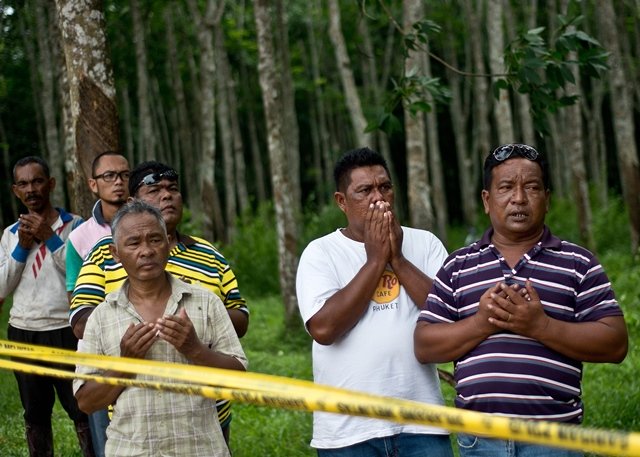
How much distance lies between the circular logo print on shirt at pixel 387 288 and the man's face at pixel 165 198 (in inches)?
43.2

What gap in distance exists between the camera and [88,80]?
5387 mm

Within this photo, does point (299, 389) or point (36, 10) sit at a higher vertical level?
point (36, 10)

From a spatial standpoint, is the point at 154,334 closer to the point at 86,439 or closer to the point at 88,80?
the point at 86,439

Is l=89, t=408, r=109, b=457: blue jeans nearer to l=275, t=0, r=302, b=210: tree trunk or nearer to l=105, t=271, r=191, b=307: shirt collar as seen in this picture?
l=105, t=271, r=191, b=307: shirt collar

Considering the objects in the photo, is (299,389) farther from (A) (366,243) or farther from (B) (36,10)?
(B) (36,10)

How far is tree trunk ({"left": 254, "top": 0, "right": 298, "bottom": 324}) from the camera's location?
10.8m

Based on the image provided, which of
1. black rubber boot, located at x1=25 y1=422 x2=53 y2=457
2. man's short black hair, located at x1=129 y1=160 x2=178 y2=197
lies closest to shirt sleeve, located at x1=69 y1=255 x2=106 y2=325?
man's short black hair, located at x1=129 y1=160 x2=178 y2=197

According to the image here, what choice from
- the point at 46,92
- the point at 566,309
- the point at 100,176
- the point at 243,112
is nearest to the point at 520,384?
the point at 566,309

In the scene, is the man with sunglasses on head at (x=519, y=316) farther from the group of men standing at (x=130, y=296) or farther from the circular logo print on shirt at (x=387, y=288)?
the group of men standing at (x=130, y=296)

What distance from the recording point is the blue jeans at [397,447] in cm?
338

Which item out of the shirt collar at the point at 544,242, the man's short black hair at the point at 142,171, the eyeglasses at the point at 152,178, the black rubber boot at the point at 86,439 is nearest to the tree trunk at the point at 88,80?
the man's short black hair at the point at 142,171

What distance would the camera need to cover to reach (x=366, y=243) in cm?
347

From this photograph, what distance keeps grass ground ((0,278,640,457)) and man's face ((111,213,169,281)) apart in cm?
339

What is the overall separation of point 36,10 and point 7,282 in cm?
1255
